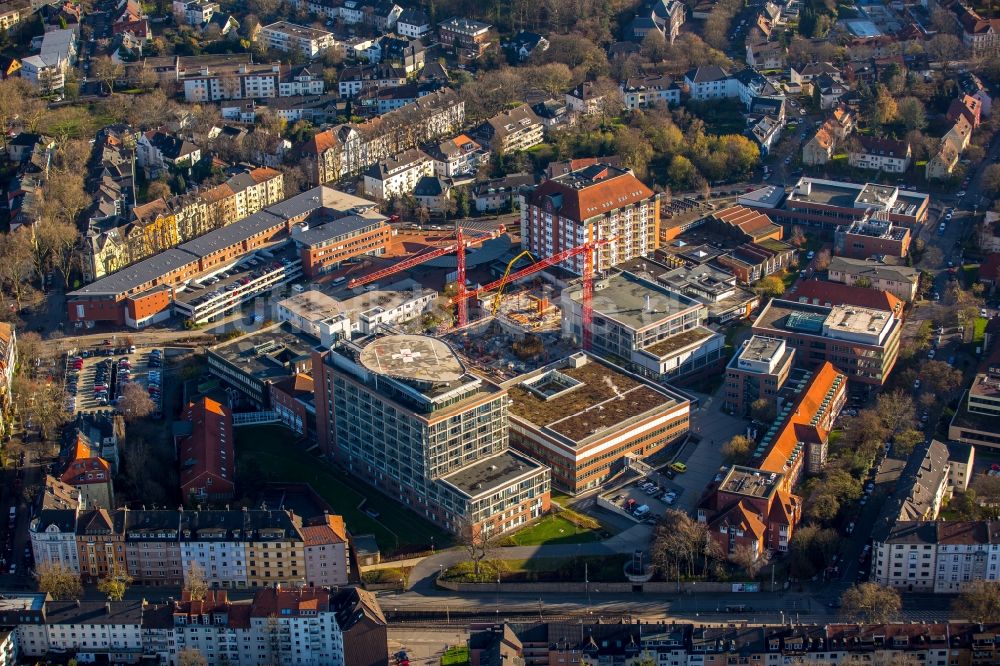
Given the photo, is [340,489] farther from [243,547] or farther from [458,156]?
[458,156]

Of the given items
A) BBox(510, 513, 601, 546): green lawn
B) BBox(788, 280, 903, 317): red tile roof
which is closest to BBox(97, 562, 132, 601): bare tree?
BBox(510, 513, 601, 546): green lawn

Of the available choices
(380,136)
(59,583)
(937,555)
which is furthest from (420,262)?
(937,555)

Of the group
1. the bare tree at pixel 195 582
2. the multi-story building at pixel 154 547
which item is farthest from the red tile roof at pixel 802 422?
the multi-story building at pixel 154 547

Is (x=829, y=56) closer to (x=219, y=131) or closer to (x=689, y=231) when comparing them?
(x=689, y=231)

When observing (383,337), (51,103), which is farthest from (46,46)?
(383,337)

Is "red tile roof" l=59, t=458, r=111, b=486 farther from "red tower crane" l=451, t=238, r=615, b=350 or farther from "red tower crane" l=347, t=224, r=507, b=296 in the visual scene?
"red tower crane" l=451, t=238, r=615, b=350

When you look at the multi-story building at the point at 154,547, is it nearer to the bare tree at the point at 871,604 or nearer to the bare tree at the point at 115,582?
the bare tree at the point at 115,582
